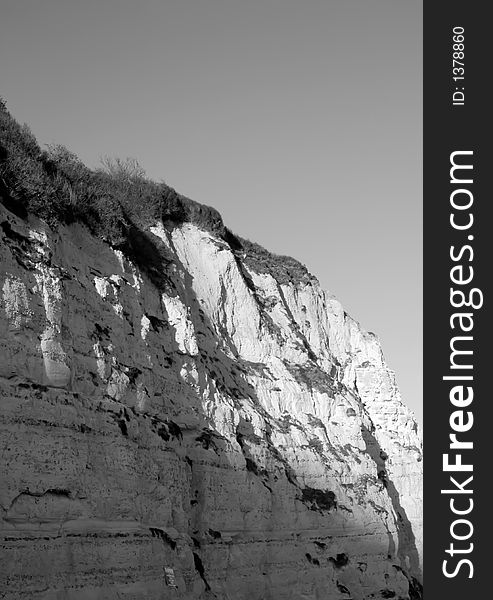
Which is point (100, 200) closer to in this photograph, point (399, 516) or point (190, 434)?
point (190, 434)

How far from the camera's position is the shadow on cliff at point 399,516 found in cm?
3306

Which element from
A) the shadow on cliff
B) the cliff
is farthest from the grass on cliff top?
the shadow on cliff

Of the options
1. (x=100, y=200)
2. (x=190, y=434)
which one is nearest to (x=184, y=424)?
(x=190, y=434)

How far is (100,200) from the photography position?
24609 millimetres

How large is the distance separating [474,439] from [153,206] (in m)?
15.6

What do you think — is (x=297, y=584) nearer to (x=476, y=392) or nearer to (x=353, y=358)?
(x=476, y=392)

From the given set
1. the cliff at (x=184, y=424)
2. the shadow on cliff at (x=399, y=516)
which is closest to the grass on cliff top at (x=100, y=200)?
the cliff at (x=184, y=424)

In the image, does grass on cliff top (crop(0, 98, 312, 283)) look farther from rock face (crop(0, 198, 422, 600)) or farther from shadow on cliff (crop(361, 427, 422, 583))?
shadow on cliff (crop(361, 427, 422, 583))

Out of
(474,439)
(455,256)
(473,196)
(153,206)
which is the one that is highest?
(153,206)

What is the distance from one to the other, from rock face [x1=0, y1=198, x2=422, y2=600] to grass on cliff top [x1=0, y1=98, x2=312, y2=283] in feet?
1.35

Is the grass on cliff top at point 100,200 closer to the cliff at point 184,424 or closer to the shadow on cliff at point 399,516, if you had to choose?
the cliff at point 184,424

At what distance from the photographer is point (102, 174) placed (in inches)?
1189

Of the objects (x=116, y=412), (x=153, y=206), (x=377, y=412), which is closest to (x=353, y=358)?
(x=377, y=412)

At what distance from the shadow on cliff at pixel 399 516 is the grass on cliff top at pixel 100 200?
7432 millimetres
